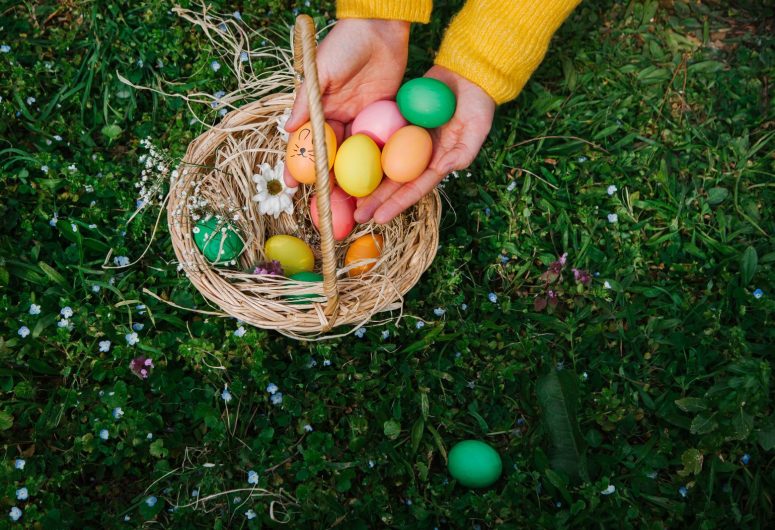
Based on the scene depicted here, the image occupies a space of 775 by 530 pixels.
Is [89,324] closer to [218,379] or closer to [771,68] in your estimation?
[218,379]

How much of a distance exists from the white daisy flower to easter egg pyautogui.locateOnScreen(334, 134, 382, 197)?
10.8 inches

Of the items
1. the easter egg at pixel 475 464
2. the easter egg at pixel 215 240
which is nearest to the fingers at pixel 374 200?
the easter egg at pixel 215 240

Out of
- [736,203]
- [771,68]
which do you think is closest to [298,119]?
[736,203]

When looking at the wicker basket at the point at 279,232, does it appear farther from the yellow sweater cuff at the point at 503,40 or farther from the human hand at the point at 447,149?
the yellow sweater cuff at the point at 503,40

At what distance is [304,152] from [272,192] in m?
0.31

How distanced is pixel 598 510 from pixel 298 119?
1.61 metres

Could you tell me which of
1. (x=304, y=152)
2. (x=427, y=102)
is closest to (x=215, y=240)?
(x=304, y=152)

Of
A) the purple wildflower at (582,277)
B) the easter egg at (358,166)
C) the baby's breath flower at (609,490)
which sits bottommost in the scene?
the baby's breath flower at (609,490)

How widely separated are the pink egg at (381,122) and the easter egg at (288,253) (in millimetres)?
487

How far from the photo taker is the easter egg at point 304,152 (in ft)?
7.18

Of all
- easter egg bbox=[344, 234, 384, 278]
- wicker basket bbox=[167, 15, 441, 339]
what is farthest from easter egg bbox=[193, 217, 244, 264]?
easter egg bbox=[344, 234, 384, 278]

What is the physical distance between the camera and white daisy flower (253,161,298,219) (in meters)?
2.38

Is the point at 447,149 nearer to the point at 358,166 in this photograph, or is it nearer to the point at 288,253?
the point at 358,166

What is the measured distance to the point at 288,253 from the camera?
2.32 meters
